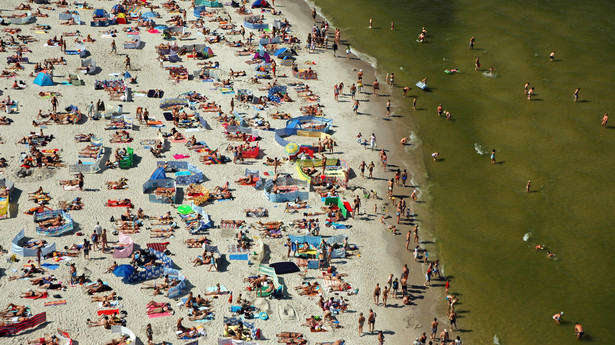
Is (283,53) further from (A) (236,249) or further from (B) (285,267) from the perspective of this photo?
(B) (285,267)

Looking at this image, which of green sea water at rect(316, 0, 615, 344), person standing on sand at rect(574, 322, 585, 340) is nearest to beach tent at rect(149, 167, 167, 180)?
green sea water at rect(316, 0, 615, 344)

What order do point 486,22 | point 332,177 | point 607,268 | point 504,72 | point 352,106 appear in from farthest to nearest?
1. point 486,22
2. point 504,72
3. point 352,106
4. point 332,177
5. point 607,268

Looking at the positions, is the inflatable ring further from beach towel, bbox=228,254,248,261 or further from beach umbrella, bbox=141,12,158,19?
beach umbrella, bbox=141,12,158,19

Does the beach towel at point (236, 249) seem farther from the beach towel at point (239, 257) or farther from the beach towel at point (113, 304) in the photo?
the beach towel at point (113, 304)

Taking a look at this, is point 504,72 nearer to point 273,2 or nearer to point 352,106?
point 352,106

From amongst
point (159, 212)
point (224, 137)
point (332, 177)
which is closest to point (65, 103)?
point (224, 137)

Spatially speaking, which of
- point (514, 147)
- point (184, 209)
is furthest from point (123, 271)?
point (514, 147)
